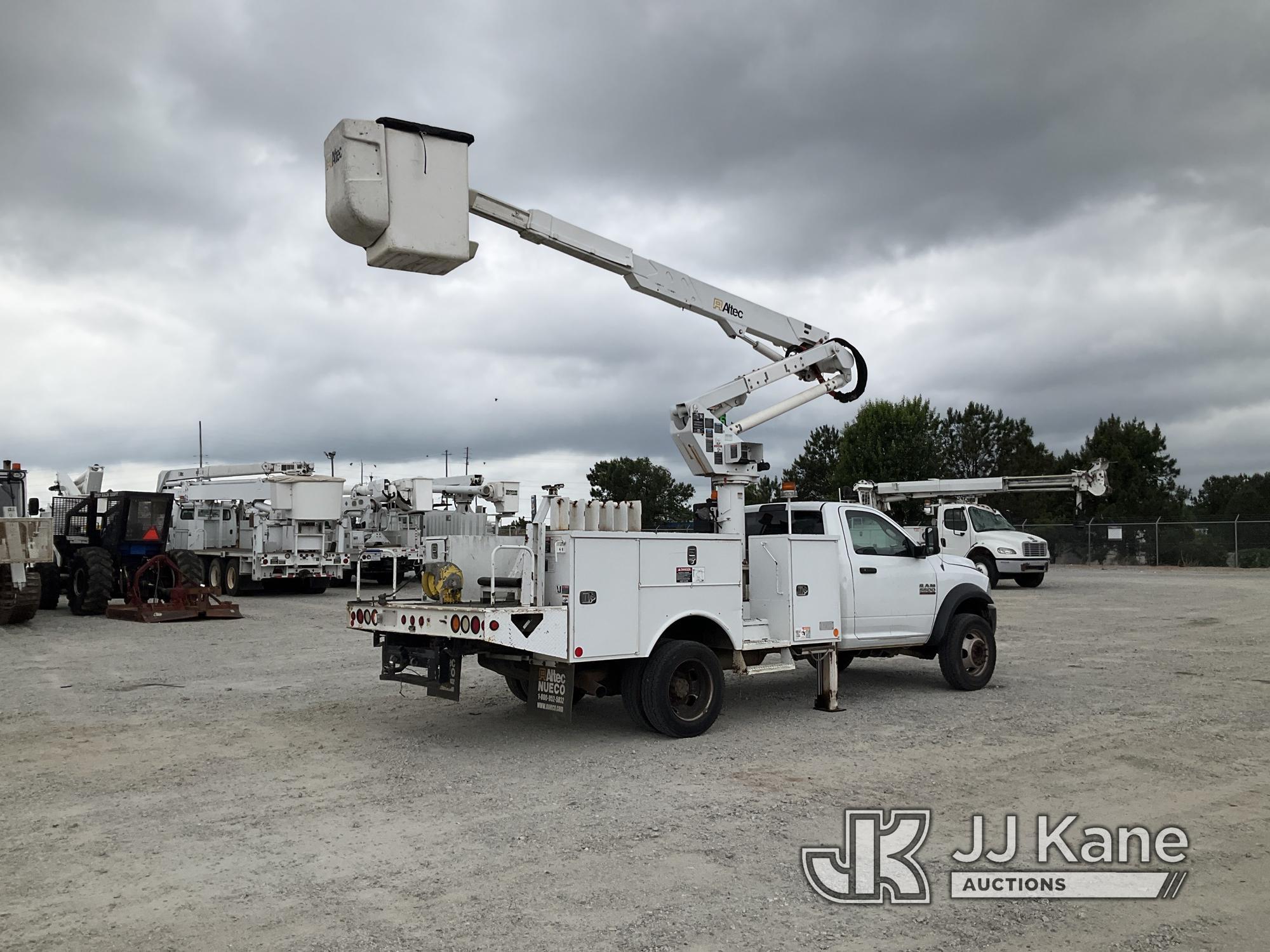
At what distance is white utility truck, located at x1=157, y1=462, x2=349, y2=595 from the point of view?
25094mm

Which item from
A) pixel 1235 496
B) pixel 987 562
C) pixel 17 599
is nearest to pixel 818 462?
pixel 1235 496

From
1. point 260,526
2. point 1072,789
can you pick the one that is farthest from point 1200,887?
point 260,526

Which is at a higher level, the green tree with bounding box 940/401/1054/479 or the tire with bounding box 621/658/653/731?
the green tree with bounding box 940/401/1054/479

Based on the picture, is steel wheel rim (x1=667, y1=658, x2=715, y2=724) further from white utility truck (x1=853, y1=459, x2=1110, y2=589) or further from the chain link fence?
the chain link fence

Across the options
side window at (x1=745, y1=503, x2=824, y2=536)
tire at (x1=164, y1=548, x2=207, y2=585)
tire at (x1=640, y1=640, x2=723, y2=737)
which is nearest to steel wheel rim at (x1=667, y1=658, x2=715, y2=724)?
tire at (x1=640, y1=640, x2=723, y2=737)

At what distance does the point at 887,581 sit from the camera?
33.5ft

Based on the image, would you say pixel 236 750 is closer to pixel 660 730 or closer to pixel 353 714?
pixel 353 714

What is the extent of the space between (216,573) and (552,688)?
21419mm

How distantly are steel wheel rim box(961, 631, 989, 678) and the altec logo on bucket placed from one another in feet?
15.9

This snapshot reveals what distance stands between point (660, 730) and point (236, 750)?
330cm

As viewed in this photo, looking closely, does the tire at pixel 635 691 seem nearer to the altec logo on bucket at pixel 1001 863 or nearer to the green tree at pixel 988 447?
the altec logo on bucket at pixel 1001 863

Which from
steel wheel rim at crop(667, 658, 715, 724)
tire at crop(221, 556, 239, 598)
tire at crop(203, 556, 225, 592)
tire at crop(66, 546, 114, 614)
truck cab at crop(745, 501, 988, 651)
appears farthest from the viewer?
tire at crop(203, 556, 225, 592)

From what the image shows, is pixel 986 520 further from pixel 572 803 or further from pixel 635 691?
pixel 572 803

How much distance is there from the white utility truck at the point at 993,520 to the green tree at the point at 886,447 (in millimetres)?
26127
